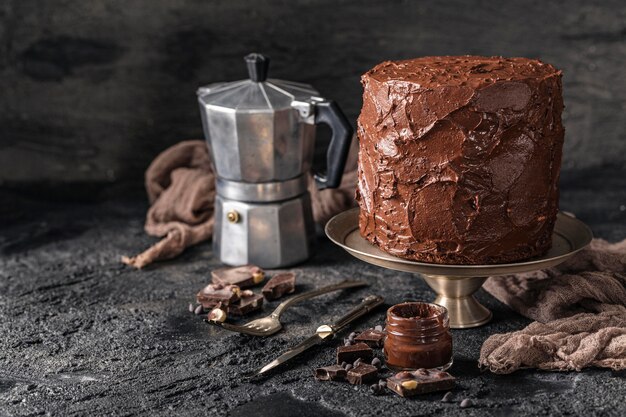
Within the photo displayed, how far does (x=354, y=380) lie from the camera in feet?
5.70

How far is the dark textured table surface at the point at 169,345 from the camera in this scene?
1676 mm

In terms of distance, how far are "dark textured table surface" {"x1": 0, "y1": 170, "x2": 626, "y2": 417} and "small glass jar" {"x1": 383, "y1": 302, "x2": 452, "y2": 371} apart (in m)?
0.06

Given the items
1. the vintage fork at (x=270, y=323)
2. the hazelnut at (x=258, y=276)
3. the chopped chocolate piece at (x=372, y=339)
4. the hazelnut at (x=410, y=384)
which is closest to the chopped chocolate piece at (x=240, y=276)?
the hazelnut at (x=258, y=276)

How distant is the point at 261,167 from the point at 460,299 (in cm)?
63

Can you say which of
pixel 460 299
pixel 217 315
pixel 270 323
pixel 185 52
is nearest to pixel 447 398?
pixel 460 299

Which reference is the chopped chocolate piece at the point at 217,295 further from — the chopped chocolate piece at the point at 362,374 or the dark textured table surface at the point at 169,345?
the chopped chocolate piece at the point at 362,374

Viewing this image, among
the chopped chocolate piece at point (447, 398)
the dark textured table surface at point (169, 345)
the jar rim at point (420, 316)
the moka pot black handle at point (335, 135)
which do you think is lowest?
the dark textured table surface at point (169, 345)

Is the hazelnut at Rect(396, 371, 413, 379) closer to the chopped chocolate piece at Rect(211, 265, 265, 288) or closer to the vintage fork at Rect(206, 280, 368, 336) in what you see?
the vintage fork at Rect(206, 280, 368, 336)

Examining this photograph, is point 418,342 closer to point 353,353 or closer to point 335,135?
point 353,353

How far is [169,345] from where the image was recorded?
1.95 meters

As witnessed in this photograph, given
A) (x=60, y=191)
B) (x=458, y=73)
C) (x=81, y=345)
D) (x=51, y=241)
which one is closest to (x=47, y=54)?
(x=60, y=191)

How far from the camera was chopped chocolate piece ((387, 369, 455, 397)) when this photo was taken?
1.67m

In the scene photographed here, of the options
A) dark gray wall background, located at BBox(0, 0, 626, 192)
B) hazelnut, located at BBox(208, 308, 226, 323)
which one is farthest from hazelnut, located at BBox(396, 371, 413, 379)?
dark gray wall background, located at BBox(0, 0, 626, 192)

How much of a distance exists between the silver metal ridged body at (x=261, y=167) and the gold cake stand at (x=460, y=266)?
270mm
